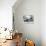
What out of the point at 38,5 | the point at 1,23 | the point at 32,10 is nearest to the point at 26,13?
the point at 32,10

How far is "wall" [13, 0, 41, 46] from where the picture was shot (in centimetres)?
497

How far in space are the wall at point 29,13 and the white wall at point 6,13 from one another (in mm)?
1023

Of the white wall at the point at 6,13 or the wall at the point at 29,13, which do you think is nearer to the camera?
the white wall at the point at 6,13

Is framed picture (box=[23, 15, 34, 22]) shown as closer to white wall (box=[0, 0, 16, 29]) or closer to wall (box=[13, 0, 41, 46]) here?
wall (box=[13, 0, 41, 46])

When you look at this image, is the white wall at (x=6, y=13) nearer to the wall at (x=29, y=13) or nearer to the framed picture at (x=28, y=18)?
the wall at (x=29, y=13)

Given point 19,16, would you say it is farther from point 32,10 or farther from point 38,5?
point 38,5

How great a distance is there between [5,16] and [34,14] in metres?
1.56

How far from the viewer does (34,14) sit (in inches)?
196

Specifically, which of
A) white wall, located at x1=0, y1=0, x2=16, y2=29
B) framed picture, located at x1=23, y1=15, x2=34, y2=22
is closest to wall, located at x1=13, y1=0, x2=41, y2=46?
framed picture, located at x1=23, y1=15, x2=34, y2=22

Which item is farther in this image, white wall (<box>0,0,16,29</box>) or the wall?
the wall

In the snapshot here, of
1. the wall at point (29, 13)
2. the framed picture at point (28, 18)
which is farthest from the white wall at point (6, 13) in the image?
the framed picture at point (28, 18)

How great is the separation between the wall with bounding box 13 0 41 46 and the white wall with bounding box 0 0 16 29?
3.36 ft

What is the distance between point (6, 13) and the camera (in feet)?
12.9

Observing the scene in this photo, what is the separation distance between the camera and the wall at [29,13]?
16.3 ft
